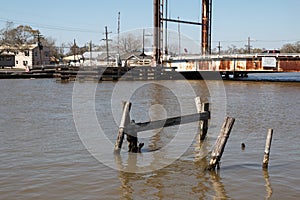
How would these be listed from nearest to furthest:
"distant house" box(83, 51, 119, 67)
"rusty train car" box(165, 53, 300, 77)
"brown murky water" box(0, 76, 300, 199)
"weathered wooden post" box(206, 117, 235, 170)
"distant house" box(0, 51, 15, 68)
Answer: "brown murky water" box(0, 76, 300, 199) < "weathered wooden post" box(206, 117, 235, 170) < "rusty train car" box(165, 53, 300, 77) < "distant house" box(83, 51, 119, 67) < "distant house" box(0, 51, 15, 68)

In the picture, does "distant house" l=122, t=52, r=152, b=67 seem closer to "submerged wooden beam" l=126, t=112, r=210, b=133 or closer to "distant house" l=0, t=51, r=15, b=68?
"distant house" l=0, t=51, r=15, b=68

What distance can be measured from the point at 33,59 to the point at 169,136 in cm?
9084

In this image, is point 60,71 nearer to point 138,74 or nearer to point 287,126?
point 138,74

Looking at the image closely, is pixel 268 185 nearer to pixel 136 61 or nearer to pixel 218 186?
pixel 218 186

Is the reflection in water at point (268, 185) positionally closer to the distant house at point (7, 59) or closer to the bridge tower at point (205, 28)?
the bridge tower at point (205, 28)

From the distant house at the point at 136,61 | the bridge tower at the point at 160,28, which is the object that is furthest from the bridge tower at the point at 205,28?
the distant house at the point at 136,61

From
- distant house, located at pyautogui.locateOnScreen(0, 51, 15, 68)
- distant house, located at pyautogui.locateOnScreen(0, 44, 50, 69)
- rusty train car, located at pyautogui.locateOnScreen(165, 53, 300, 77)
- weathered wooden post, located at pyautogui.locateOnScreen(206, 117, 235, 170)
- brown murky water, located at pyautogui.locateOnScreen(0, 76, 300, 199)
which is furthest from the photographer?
distant house, located at pyautogui.locateOnScreen(0, 51, 15, 68)

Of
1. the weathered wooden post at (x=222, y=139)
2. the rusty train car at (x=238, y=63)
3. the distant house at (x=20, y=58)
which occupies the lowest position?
the weathered wooden post at (x=222, y=139)

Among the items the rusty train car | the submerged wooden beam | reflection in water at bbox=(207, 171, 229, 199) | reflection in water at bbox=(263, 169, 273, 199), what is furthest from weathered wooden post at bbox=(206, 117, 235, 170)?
the rusty train car

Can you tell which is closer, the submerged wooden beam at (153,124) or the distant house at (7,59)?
the submerged wooden beam at (153,124)

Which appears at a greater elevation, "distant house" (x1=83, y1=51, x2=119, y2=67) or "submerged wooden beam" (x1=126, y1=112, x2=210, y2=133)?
"distant house" (x1=83, y1=51, x2=119, y2=67)

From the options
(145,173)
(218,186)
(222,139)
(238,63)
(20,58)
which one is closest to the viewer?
(218,186)

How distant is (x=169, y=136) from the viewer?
1284 cm

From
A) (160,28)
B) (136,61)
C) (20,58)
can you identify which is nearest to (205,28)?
(160,28)
